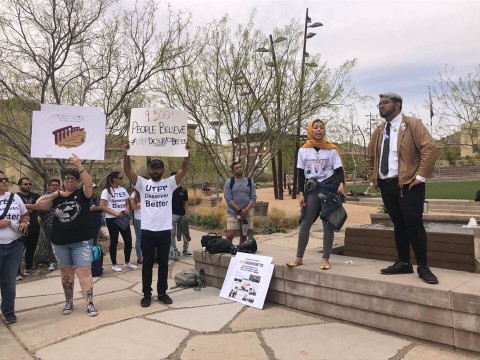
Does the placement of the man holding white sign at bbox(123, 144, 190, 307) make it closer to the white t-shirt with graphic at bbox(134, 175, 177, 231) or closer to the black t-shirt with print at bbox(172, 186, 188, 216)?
the white t-shirt with graphic at bbox(134, 175, 177, 231)

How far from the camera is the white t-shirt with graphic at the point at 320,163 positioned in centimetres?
467

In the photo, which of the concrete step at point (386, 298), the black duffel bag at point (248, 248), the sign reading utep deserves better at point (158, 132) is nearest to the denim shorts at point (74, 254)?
the sign reading utep deserves better at point (158, 132)

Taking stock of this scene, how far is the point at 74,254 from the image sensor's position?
15.9ft

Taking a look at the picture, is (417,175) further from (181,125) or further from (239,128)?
(239,128)

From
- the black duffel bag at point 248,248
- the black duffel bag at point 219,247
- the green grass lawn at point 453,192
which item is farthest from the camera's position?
the green grass lawn at point 453,192

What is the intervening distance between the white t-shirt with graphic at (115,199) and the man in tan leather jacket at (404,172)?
4.78 metres

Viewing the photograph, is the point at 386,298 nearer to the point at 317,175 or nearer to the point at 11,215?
the point at 317,175

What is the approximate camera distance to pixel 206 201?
2342 centimetres

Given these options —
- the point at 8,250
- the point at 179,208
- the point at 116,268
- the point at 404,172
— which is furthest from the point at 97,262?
the point at 404,172

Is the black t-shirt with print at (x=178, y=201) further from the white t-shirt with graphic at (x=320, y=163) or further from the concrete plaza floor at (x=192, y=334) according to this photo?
the white t-shirt with graphic at (x=320, y=163)

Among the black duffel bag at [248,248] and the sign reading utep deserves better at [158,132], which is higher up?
the sign reading utep deserves better at [158,132]

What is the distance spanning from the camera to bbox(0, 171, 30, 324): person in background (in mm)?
4605

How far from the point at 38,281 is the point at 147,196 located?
124 inches

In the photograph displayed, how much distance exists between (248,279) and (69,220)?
2.34 metres
